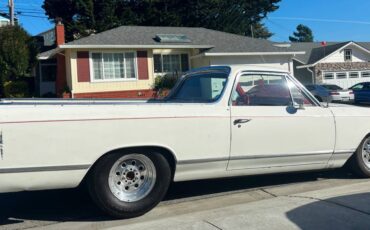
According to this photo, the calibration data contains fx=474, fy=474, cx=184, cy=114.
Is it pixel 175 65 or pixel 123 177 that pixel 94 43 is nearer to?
pixel 175 65

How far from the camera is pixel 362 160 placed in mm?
6359

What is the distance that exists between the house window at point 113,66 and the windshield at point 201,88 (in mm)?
18419

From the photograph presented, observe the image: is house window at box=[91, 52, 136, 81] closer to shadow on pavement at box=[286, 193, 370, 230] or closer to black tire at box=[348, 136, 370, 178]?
black tire at box=[348, 136, 370, 178]

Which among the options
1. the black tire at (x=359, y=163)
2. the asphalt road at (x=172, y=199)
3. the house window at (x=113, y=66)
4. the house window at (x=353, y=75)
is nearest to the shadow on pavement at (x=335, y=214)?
the asphalt road at (x=172, y=199)

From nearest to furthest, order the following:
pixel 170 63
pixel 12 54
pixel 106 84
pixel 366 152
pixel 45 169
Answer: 1. pixel 45 169
2. pixel 366 152
3. pixel 12 54
4. pixel 106 84
5. pixel 170 63

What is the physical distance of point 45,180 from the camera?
439 centimetres

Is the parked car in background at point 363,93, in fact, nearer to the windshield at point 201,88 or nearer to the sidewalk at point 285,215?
the windshield at point 201,88

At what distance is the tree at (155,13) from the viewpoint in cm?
3488

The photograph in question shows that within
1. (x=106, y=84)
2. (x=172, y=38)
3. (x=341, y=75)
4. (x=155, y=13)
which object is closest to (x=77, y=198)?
(x=106, y=84)

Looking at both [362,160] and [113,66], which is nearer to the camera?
[362,160]

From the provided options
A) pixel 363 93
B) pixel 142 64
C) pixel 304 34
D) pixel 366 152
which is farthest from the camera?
pixel 304 34

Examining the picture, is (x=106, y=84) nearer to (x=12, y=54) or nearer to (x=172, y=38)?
(x=172, y=38)

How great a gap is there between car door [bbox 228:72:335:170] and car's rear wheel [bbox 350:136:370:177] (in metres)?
0.53

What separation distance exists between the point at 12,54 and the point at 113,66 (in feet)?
17.1
